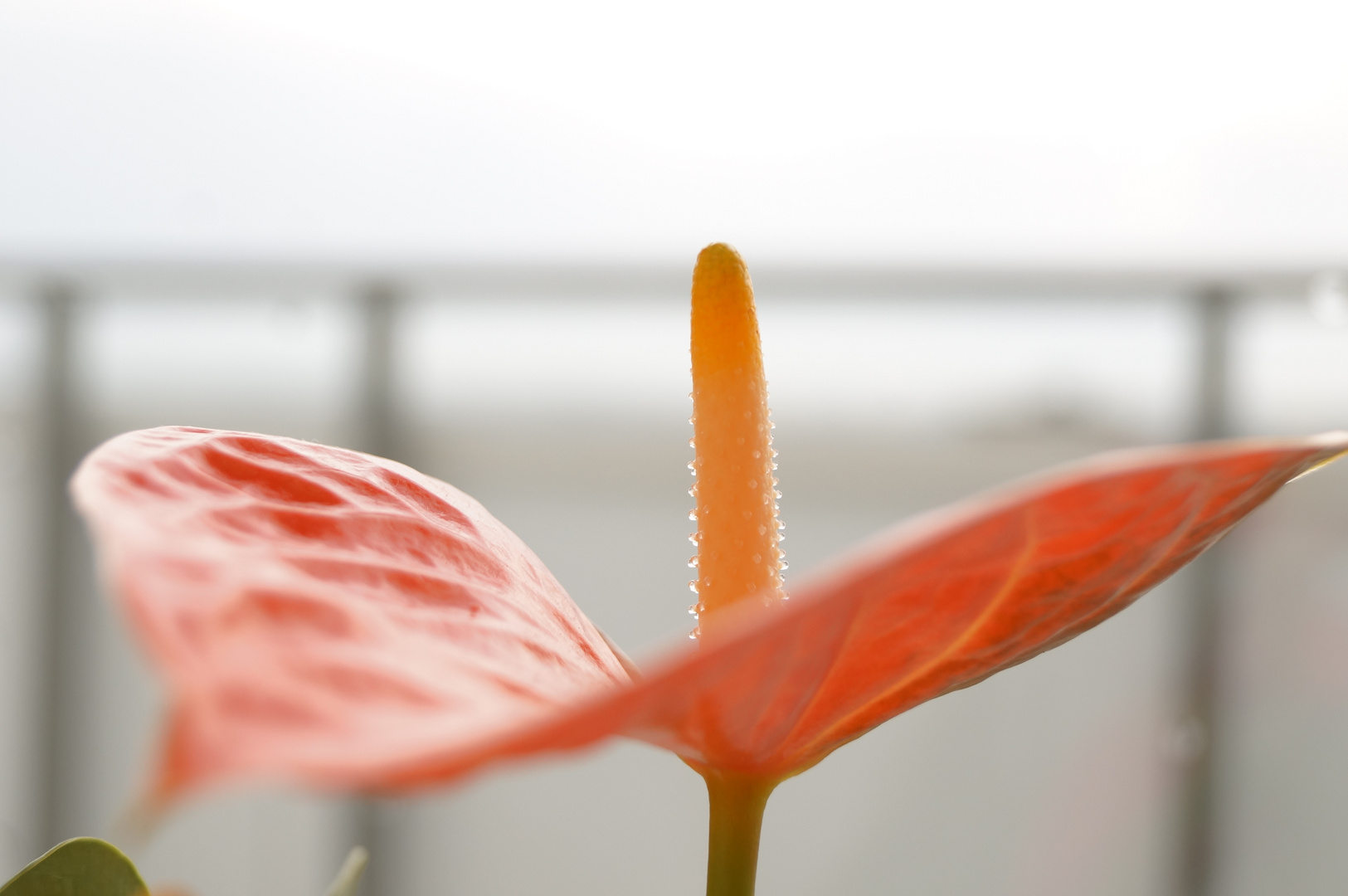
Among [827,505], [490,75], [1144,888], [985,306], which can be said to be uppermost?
[490,75]

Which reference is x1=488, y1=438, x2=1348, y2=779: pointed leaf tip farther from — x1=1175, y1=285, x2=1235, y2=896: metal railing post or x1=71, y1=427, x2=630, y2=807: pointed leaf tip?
x1=1175, y1=285, x2=1235, y2=896: metal railing post

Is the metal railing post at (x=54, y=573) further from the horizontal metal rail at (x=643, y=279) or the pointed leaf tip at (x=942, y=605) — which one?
the pointed leaf tip at (x=942, y=605)

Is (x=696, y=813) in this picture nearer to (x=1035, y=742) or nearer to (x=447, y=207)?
(x=1035, y=742)

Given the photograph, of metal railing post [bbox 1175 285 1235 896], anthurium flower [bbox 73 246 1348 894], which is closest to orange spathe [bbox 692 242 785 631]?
anthurium flower [bbox 73 246 1348 894]

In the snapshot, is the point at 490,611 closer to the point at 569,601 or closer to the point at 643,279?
the point at 569,601

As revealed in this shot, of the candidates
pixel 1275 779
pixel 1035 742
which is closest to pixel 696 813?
pixel 1035 742

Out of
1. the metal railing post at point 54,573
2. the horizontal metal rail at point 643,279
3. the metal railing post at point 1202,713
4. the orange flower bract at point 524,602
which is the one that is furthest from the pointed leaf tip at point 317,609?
the metal railing post at point 54,573
